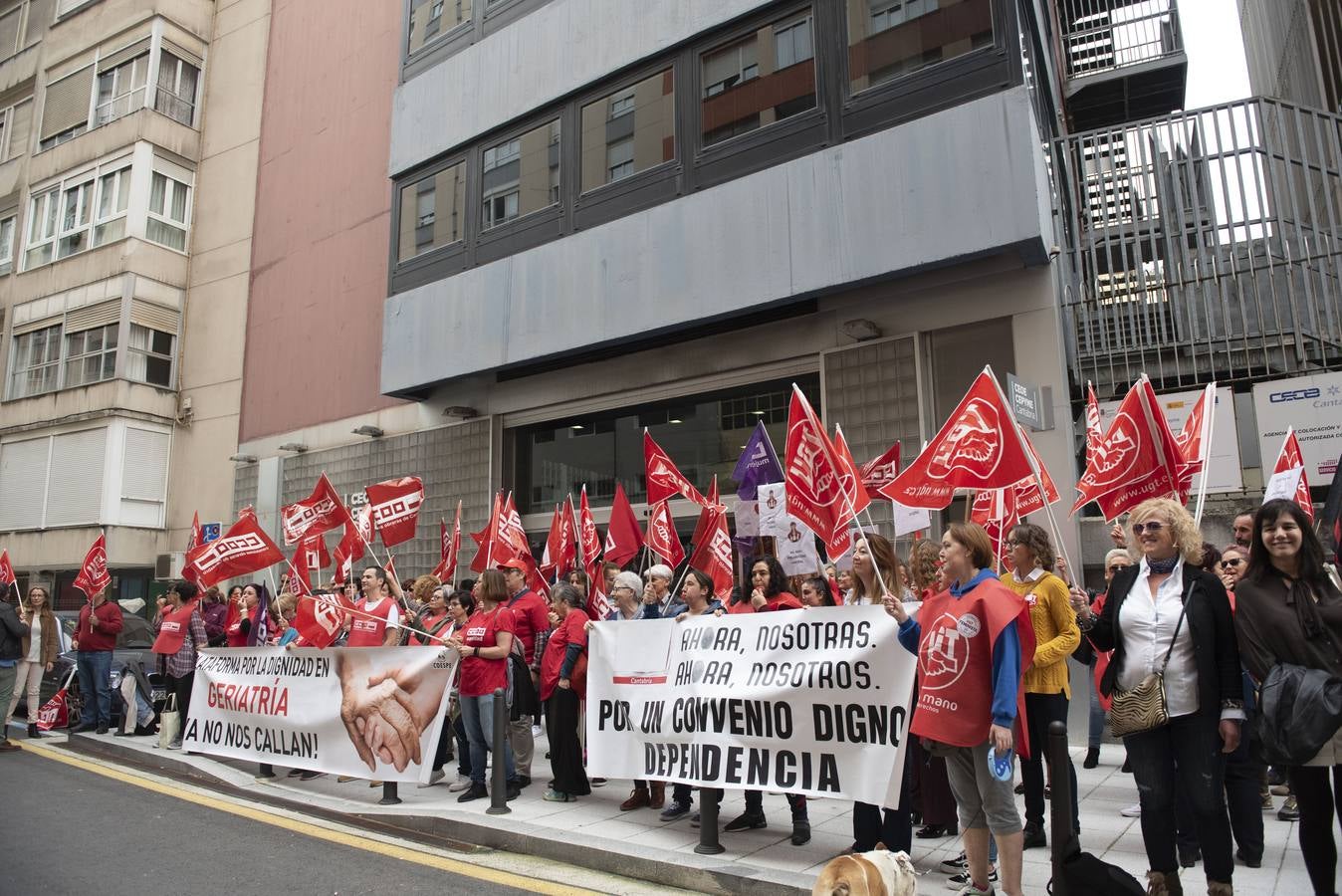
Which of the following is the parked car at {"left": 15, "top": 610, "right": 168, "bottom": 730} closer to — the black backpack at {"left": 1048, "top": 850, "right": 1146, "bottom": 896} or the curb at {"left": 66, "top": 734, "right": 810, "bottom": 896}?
the curb at {"left": 66, "top": 734, "right": 810, "bottom": 896}

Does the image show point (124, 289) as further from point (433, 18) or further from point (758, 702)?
point (758, 702)

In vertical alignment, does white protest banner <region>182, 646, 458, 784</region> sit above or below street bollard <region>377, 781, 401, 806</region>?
above

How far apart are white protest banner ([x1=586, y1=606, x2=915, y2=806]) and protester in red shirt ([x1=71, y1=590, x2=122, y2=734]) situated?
7.89 m

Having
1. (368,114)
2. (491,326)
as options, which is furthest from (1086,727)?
(368,114)

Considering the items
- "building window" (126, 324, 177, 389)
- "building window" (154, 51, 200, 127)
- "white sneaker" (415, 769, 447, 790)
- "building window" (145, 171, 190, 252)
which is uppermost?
"building window" (154, 51, 200, 127)

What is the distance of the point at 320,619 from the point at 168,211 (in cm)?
2041

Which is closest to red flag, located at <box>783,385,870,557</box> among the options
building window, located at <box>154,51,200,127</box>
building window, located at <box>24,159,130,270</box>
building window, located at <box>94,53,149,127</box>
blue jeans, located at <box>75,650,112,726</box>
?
blue jeans, located at <box>75,650,112,726</box>

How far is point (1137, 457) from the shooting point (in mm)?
7090

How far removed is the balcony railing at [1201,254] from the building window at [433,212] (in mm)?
10598

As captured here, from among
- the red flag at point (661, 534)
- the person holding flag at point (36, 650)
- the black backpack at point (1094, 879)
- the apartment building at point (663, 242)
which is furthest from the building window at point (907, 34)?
the person holding flag at point (36, 650)

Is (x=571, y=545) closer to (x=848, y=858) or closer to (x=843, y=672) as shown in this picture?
(x=843, y=672)

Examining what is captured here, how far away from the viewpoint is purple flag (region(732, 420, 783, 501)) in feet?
31.9

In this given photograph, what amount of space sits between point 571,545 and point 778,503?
4.99 meters

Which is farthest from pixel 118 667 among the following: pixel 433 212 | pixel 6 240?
pixel 6 240
